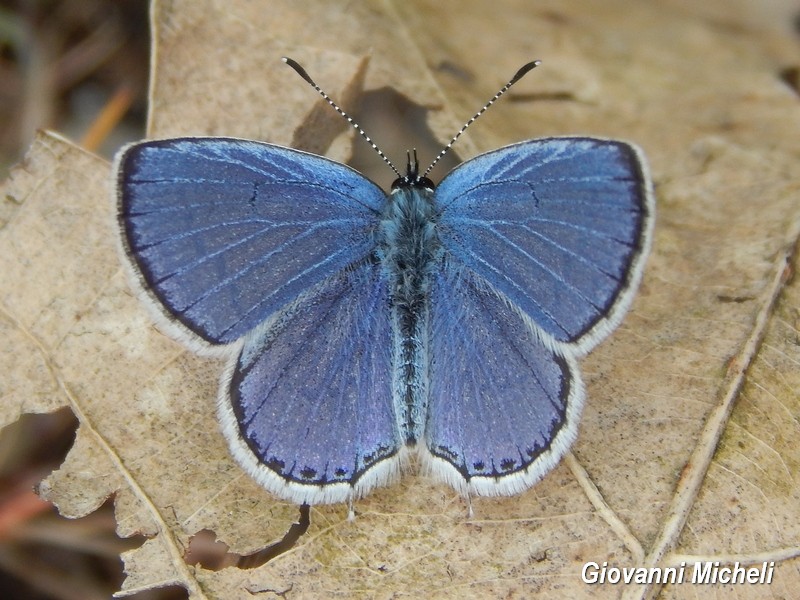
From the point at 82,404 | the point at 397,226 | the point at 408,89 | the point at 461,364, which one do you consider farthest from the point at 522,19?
the point at 82,404

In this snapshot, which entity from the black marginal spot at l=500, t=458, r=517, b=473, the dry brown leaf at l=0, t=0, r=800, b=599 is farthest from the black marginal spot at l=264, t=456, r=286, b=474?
the black marginal spot at l=500, t=458, r=517, b=473

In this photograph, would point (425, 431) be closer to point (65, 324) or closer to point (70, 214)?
point (65, 324)

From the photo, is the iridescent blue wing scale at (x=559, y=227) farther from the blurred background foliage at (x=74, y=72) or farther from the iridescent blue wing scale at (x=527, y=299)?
the blurred background foliage at (x=74, y=72)

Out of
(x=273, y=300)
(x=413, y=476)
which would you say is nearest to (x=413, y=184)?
(x=273, y=300)

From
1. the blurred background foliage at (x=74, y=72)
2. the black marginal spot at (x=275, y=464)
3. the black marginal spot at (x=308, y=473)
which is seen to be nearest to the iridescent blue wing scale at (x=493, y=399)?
the black marginal spot at (x=308, y=473)

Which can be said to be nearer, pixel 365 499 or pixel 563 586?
pixel 563 586

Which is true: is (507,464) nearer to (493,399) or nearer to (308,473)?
(493,399)

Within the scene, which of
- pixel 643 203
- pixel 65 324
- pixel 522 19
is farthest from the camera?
pixel 522 19
